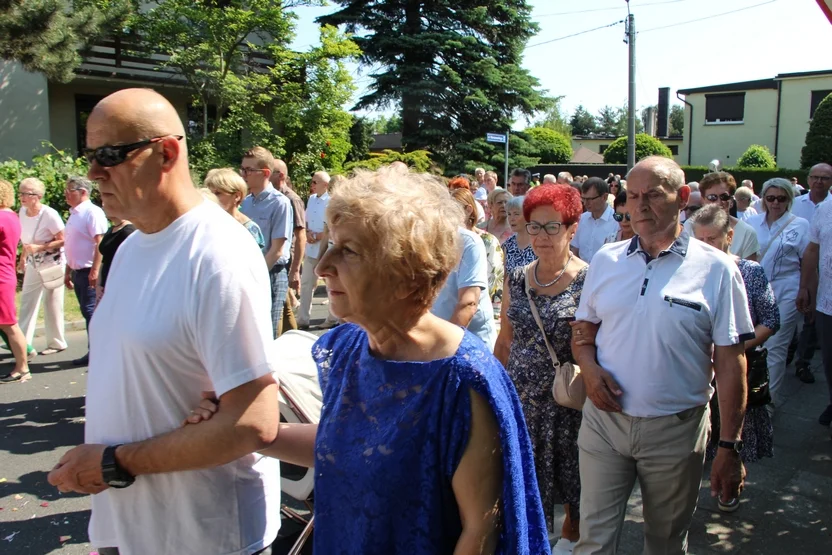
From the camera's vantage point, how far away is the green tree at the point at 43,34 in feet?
38.8

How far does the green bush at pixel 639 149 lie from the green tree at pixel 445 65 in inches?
404

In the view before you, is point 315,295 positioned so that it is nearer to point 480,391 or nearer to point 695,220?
point 695,220

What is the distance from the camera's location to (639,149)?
1406 inches

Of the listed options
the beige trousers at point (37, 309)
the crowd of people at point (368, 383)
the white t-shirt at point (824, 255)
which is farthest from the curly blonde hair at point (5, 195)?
the white t-shirt at point (824, 255)

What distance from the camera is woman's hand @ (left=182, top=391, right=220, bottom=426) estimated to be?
1.79 m

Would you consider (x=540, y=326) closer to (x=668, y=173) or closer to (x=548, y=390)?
(x=548, y=390)

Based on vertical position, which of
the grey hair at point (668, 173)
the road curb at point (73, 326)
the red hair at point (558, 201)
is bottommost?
the road curb at point (73, 326)

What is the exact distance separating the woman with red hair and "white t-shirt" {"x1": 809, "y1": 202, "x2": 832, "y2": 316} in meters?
3.00

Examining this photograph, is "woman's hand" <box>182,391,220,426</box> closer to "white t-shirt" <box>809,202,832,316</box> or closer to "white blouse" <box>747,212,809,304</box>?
"white t-shirt" <box>809,202,832,316</box>

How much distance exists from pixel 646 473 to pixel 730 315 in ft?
2.57

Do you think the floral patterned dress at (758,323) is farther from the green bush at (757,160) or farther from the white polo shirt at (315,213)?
the green bush at (757,160)

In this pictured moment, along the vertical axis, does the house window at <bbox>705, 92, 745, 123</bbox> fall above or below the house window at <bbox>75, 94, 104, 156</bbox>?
above

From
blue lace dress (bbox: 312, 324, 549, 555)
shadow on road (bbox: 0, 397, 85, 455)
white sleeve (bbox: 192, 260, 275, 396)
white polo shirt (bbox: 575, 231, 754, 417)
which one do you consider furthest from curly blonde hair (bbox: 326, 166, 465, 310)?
shadow on road (bbox: 0, 397, 85, 455)

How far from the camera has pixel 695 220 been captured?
4.35 m
